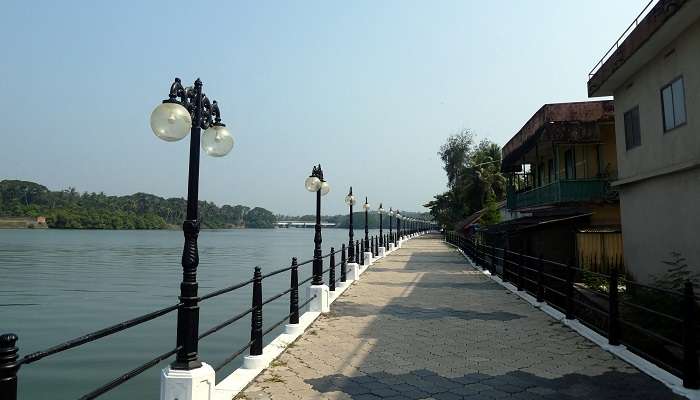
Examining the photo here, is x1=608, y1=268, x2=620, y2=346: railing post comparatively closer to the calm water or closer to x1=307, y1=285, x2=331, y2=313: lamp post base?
x1=307, y1=285, x2=331, y2=313: lamp post base

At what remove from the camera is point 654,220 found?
12281 millimetres

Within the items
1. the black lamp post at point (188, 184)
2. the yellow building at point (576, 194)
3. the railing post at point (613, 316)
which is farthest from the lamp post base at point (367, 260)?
the black lamp post at point (188, 184)

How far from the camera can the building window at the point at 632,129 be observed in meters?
13.4

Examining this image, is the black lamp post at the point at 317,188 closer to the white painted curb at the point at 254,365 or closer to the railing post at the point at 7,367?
the white painted curb at the point at 254,365

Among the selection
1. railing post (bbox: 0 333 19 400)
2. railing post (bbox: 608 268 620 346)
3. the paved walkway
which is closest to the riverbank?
the paved walkway

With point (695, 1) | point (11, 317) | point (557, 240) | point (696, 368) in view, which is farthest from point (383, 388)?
point (11, 317)

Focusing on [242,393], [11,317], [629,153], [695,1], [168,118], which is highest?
[695,1]

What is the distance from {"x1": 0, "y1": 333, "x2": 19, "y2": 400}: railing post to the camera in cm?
248

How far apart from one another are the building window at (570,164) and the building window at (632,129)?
339 inches

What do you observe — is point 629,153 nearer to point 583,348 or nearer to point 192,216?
point 583,348

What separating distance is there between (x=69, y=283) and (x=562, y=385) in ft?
102

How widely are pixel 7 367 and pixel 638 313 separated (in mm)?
11059

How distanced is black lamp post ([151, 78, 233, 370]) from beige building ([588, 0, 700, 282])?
9.88 m

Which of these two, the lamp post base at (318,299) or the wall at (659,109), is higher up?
the wall at (659,109)
